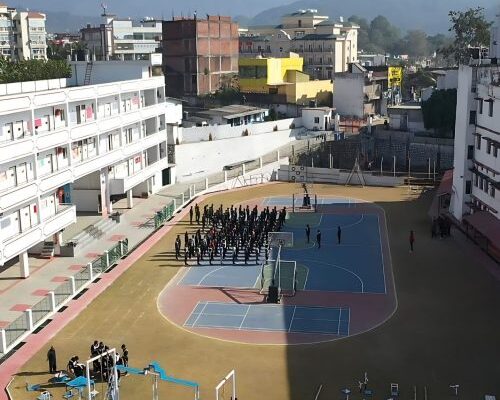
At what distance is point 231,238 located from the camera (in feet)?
116

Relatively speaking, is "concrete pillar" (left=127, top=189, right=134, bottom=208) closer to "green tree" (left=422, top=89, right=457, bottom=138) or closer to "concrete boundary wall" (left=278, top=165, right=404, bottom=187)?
"concrete boundary wall" (left=278, top=165, right=404, bottom=187)

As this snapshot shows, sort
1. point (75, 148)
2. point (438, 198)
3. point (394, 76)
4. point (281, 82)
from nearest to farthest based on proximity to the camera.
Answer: point (75, 148), point (438, 198), point (281, 82), point (394, 76)

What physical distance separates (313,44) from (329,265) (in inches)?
3001

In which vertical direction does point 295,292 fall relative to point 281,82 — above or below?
below

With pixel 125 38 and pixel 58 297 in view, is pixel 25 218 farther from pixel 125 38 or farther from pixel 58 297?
pixel 125 38

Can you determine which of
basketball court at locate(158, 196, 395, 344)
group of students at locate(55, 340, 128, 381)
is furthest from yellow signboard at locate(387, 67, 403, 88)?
group of students at locate(55, 340, 128, 381)

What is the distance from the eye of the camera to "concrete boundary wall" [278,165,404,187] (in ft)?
174

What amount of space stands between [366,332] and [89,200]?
22750mm

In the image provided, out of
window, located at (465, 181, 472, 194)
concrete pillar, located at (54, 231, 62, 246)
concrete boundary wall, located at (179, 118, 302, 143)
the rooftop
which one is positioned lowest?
concrete pillar, located at (54, 231, 62, 246)

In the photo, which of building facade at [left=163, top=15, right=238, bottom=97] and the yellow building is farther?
building facade at [left=163, top=15, right=238, bottom=97]

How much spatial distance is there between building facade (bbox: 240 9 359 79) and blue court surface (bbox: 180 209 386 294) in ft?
217

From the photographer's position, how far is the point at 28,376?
21.5 m

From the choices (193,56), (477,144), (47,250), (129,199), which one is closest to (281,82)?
(193,56)

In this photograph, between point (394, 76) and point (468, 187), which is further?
point (394, 76)
